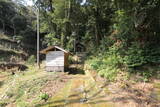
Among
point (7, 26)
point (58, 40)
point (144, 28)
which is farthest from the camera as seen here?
A: point (7, 26)

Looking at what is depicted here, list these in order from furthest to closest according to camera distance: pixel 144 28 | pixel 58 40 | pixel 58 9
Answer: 1. pixel 58 40
2. pixel 58 9
3. pixel 144 28

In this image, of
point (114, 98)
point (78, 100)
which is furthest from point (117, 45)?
point (78, 100)

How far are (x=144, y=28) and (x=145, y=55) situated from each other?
2.49m

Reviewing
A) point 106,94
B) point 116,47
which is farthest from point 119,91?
point 116,47

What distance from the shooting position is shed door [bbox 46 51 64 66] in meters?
12.4

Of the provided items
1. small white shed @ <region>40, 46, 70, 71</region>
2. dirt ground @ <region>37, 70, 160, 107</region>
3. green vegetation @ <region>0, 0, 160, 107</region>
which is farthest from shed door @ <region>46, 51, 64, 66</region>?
dirt ground @ <region>37, 70, 160, 107</region>

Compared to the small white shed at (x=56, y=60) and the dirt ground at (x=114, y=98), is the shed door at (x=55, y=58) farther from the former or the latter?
the dirt ground at (x=114, y=98)

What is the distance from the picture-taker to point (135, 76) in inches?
265

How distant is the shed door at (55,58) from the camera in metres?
12.4

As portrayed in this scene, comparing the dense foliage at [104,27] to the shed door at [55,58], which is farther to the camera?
the shed door at [55,58]

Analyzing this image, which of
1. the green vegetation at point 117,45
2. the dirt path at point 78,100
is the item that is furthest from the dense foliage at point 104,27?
the dirt path at point 78,100

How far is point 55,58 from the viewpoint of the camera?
496 inches

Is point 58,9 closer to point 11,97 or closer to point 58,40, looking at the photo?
point 58,40

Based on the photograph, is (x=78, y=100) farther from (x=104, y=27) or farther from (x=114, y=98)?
(x=104, y=27)
